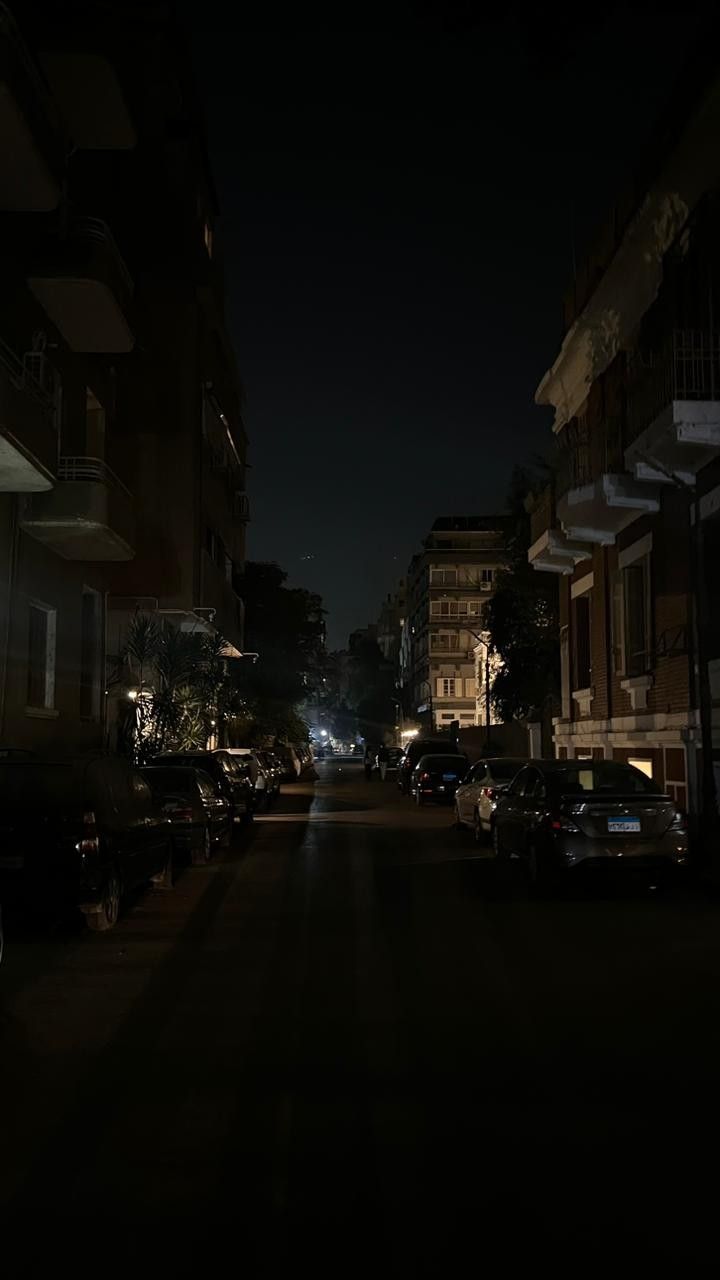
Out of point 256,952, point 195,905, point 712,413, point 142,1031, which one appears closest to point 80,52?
point 712,413

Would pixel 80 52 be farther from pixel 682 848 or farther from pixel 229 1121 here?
pixel 229 1121

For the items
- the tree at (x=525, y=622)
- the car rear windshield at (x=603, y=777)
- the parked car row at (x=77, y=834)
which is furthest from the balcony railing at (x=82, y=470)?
the tree at (x=525, y=622)

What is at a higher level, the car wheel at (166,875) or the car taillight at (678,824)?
the car taillight at (678,824)

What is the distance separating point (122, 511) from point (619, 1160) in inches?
688

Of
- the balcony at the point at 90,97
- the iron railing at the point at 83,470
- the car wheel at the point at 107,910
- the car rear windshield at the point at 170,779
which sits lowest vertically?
the car wheel at the point at 107,910

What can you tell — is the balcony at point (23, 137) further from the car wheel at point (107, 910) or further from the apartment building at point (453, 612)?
the apartment building at point (453, 612)

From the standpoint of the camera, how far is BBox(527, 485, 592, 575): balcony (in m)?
27.0

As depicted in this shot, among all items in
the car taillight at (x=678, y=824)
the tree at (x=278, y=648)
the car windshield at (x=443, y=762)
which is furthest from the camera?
the tree at (x=278, y=648)

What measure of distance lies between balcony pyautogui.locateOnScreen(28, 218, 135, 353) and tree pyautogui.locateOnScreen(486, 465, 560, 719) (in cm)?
1894

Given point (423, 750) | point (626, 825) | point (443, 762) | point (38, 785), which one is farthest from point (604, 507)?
point (423, 750)

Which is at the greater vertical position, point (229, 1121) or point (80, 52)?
point (80, 52)

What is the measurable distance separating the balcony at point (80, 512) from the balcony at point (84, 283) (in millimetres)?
2274

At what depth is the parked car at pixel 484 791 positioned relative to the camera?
68.0 feet

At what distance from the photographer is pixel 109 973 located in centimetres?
971
